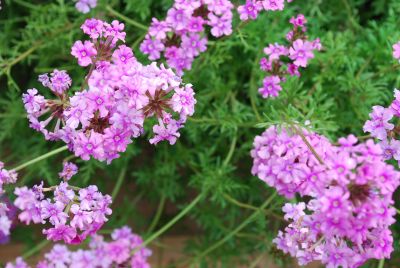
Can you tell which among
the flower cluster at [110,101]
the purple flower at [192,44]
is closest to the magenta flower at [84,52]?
the flower cluster at [110,101]

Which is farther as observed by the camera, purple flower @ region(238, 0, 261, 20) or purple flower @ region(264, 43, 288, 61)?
purple flower @ region(264, 43, 288, 61)

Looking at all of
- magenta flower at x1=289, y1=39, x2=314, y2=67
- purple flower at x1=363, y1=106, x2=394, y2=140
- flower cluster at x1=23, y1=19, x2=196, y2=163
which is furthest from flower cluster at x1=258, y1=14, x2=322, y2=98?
flower cluster at x1=23, y1=19, x2=196, y2=163

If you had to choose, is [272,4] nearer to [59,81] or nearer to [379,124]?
[379,124]

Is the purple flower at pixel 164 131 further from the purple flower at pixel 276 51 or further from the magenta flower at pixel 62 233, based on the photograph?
the purple flower at pixel 276 51

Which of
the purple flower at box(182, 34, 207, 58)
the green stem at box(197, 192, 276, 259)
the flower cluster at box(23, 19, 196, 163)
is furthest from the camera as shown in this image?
the green stem at box(197, 192, 276, 259)

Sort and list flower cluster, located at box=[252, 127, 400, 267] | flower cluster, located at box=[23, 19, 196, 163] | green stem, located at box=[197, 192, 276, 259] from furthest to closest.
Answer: green stem, located at box=[197, 192, 276, 259], flower cluster, located at box=[23, 19, 196, 163], flower cluster, located at box=[252, 127, 400, 267]

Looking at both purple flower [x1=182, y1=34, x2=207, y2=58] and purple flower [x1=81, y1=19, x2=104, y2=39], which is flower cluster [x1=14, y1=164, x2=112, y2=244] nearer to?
purple flower [x1=81, y1=19, x2=104, y2=39]

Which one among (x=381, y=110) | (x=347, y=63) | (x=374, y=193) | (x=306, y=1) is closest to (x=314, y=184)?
(x=374, y=193)
